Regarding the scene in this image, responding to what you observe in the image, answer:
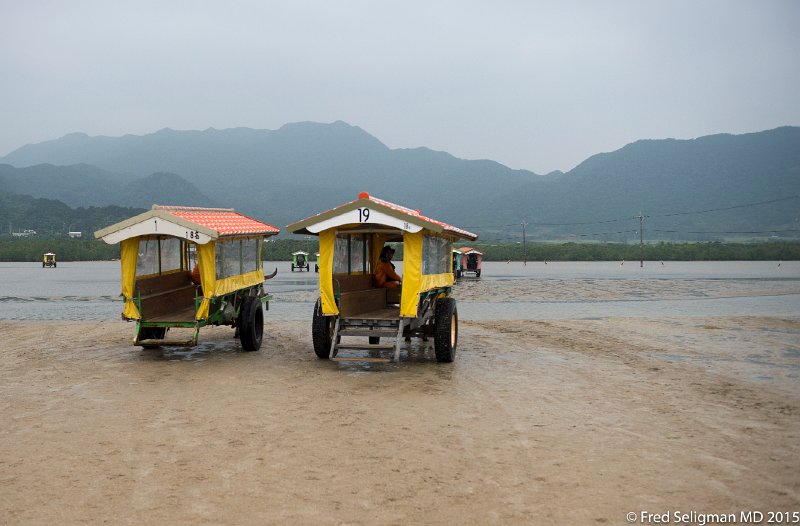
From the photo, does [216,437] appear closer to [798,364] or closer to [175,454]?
[175,454]

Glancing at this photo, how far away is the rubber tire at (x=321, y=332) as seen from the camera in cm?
1340

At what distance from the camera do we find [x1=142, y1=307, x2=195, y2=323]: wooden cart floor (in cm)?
1379

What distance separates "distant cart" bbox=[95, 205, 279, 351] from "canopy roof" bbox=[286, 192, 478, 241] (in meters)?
1.85

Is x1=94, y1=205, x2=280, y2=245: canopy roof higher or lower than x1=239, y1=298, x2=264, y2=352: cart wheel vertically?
higher

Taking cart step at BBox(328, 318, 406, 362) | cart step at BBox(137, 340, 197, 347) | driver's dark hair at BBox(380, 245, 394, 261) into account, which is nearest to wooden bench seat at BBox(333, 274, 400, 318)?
cart step at BBox(328, 318, 406, 362)

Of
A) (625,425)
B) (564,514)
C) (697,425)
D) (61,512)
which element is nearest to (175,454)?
(61,512)

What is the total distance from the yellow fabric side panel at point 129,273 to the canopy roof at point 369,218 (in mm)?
3231

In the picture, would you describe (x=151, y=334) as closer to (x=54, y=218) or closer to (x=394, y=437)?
(x=394, y=437)

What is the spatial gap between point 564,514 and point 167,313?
11293mm

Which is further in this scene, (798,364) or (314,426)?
(798,364)

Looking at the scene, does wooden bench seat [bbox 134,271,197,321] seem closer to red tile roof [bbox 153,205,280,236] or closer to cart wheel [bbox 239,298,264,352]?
cart wheel [bbox 239,298,264,352]

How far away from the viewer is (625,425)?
28.6ft

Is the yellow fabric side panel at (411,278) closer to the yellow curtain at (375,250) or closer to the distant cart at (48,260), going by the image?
the yellow curtain at (375,250)

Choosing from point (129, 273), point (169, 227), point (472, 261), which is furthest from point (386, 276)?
point (472, 261)
